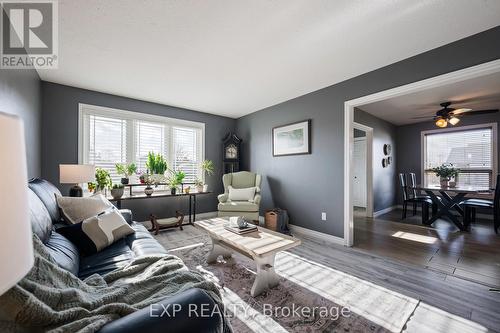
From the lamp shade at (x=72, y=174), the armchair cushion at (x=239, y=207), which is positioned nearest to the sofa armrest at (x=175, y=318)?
the lamp shade at (x=72, y=174)

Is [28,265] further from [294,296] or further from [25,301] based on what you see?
[294,296]

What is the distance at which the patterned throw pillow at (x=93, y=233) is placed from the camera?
1.69 meters

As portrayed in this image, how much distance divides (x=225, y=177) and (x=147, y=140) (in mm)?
1673

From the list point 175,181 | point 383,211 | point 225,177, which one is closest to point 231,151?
point 225,177

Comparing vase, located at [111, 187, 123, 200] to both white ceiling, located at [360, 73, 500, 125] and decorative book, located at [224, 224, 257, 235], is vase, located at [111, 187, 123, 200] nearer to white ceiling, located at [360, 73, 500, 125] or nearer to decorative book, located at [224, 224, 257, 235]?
decorative book, located at [224, 224, 257, 235]

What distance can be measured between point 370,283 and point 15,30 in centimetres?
413

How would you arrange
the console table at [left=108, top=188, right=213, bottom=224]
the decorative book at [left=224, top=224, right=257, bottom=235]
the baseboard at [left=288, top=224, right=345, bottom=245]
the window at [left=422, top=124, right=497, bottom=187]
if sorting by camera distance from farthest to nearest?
the window at [left=422, top=124, right=497, bottom=187] < the console table at [left=108, top=188, right=213, bottom=224] < the baseboard at [left=288, top=224, right=345, bottom=245] < the decorative book at [left=224, top=224, right=257, bottom=235]

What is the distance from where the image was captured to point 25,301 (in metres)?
0.64

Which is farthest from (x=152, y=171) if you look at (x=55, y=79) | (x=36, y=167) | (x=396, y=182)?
(x=396, y=182)

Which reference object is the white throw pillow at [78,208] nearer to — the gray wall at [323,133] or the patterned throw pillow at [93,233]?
the patterned throw pillow at [93,233]

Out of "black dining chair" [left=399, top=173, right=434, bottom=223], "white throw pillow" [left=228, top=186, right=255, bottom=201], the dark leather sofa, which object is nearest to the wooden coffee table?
the dark leather sofa

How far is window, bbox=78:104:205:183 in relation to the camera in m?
3.51

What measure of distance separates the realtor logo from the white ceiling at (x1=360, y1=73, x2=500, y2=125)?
470cm

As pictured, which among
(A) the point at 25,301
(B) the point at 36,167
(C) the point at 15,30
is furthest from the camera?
(B) the point at 36,167
